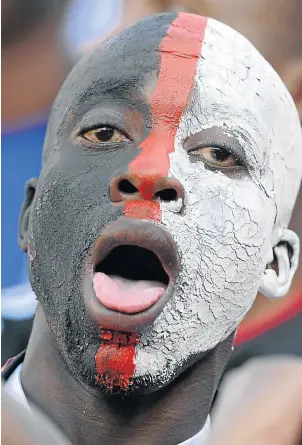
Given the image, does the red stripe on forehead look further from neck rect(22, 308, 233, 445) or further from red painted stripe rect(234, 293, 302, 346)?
red painted stripe rect(234, 293, 302, 346)

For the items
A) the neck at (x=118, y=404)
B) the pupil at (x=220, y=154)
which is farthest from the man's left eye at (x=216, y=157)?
the neck at (x=118, y=404)

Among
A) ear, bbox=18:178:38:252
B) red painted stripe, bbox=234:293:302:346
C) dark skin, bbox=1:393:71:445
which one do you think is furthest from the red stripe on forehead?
red painted stripe, bbox=234:293:302:346

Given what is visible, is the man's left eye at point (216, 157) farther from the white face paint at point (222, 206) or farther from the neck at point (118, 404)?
the neck at point (118, 404)

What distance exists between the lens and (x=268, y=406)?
1.08m

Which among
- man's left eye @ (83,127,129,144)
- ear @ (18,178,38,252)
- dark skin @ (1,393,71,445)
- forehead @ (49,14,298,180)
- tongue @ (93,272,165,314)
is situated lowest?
dark skin @ (1,393,71,445)

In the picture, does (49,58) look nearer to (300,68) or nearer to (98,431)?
(300,68)

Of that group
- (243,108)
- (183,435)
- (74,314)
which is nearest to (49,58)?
(243,108)

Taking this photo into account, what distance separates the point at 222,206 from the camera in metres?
0.74

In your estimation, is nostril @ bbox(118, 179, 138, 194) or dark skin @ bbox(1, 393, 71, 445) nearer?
nostril @ bbox(118, 179, 138, 194)

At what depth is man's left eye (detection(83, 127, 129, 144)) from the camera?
78cm

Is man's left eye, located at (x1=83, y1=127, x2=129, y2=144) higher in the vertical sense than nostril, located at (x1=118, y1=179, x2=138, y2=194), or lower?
higher

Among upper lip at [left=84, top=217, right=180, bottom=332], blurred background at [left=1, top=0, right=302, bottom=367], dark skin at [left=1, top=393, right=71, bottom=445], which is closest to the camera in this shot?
upper lip at [left=84, top=217, right=180, bottom=332]

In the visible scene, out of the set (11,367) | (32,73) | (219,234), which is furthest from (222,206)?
(32,73)

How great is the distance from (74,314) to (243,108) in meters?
0.34
